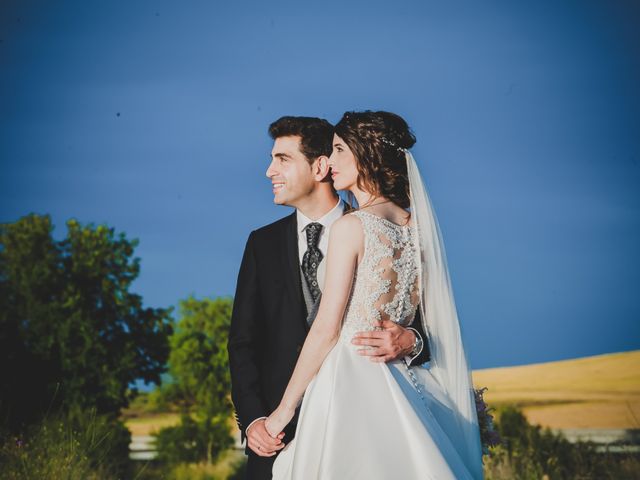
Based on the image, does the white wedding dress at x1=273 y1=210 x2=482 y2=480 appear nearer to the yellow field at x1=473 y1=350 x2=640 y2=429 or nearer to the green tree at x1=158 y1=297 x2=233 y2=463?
the yellow field at x1=473 y1=350 x2=640 y2=429

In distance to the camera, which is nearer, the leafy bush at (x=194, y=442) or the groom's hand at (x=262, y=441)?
the groom's hand at (x=262, y=441)

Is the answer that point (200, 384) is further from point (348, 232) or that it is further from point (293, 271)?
point (348, 232)

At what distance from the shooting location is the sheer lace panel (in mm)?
3982

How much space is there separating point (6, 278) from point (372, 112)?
28.1m

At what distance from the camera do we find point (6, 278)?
29219 millimetres

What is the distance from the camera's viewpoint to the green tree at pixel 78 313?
91.0 ft

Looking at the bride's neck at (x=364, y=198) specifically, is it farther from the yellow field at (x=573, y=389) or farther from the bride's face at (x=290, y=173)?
the yellow field at (x=573, y=389)

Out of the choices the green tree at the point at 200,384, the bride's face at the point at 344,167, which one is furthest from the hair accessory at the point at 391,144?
the green tree at the point at 200,384

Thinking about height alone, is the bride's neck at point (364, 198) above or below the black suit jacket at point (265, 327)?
above

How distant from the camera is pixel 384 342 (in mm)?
3977

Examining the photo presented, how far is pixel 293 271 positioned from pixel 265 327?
0.41 meters

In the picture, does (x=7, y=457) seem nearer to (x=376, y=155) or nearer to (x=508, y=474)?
(x=376, y=155)

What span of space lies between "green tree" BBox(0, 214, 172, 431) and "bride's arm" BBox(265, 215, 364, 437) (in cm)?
2490

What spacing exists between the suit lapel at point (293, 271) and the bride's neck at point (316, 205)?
141 mm
